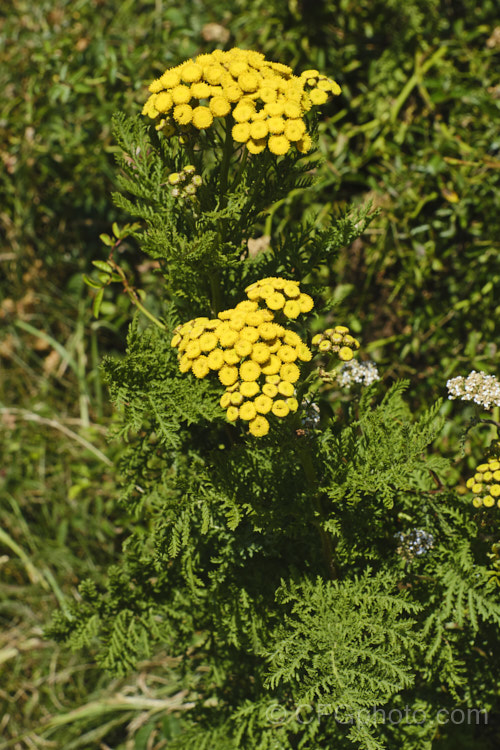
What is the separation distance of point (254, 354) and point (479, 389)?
0.80m

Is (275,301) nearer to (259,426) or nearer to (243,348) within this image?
(243,348)

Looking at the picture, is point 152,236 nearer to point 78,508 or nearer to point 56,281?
point 78,508

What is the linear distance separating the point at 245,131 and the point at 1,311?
341cm

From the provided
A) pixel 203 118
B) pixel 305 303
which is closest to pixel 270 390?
pixel 305 303

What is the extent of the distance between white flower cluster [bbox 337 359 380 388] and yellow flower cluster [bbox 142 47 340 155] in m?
0.86

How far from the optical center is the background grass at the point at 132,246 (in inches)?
132

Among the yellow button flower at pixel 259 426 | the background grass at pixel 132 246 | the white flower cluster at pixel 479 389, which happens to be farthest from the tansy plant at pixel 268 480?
the background grass at pixel 132 246

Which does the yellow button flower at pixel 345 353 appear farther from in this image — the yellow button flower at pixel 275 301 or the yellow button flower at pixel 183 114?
the yellow button flower at pixel 183 114

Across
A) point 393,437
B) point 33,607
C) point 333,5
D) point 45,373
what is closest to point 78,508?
point 33,607

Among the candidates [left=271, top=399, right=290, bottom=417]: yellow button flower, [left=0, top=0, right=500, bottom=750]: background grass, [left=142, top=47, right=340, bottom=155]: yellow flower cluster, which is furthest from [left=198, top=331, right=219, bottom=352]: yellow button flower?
[left=0, top=0, right=500, bottom=750]: background grass

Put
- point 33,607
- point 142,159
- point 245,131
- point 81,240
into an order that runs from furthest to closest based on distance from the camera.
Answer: point 81,240, point 33,607, point 142,159, point 245,131

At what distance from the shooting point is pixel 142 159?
1800 millimetres

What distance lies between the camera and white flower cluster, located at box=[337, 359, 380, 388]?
2.18 meters

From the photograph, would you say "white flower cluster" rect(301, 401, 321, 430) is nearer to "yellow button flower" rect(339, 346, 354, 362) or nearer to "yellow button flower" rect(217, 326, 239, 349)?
"yellow button flower" rect(339, 346, 354, 362)
